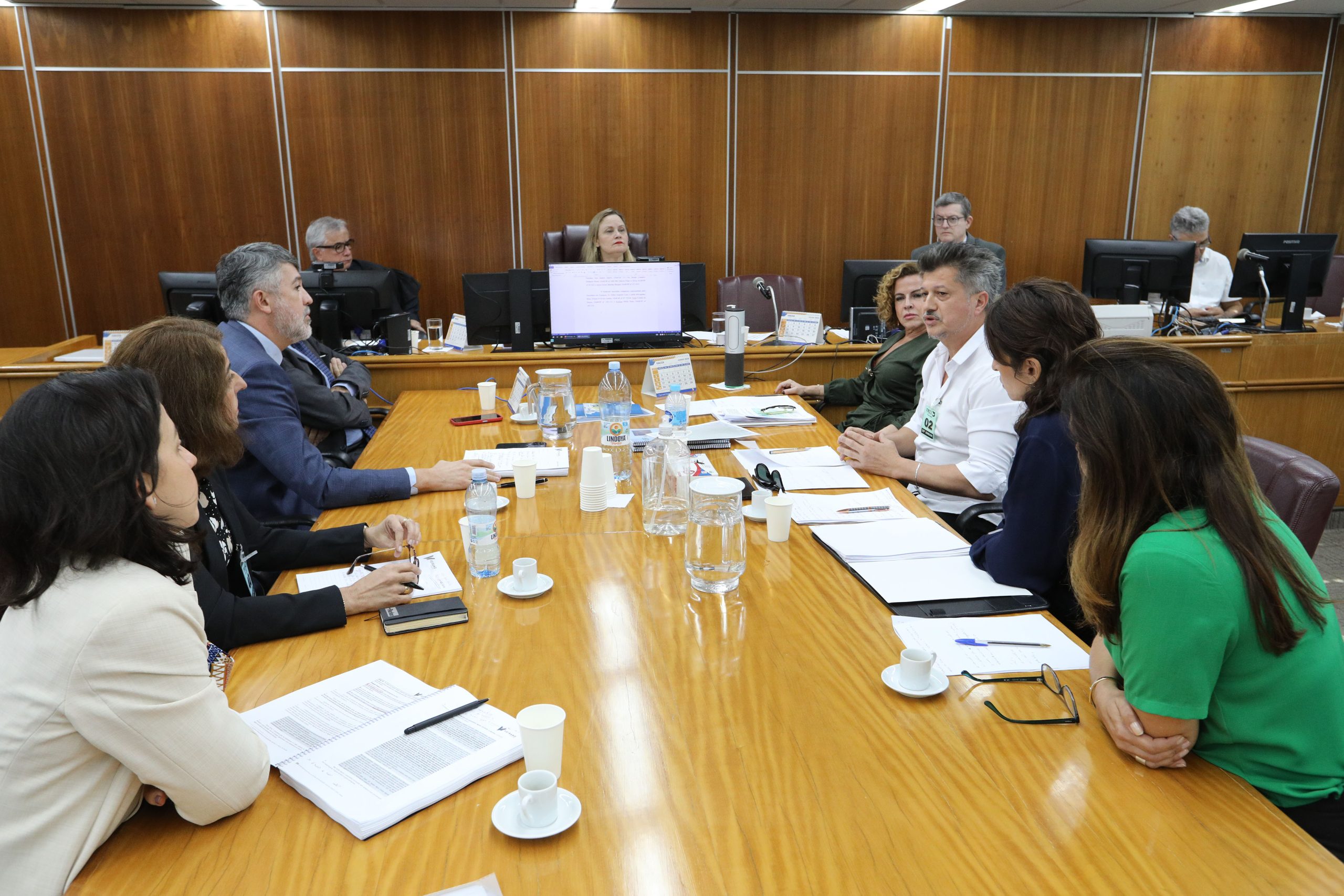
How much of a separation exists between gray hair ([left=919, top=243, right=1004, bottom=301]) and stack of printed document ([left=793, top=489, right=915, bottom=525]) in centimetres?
75

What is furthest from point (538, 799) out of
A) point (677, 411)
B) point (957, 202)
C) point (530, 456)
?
point (957, 202)

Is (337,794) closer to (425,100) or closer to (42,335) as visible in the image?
(425,100)

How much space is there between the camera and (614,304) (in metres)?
4.11

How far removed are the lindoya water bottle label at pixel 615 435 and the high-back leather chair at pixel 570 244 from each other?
10.6 feet

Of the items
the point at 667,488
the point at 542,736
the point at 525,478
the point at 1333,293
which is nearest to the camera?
the point at 542,736

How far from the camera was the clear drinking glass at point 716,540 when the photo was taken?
1828mm

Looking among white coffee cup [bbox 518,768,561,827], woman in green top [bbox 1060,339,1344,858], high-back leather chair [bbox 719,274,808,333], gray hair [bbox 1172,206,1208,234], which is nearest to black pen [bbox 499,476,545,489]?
white coffee cup [bbox 518,768,561,827]

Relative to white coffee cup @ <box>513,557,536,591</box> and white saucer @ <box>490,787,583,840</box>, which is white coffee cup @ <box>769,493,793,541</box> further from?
white saucer @ <box>490,787,583,840</box>

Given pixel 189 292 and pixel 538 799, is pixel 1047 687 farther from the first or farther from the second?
pixel 189 292

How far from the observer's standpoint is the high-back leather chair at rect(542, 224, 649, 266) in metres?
5.70

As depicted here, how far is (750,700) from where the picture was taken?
140 cm

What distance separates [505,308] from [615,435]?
182cm

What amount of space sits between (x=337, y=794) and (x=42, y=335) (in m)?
6.44

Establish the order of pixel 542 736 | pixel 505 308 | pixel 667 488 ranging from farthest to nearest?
pixel 505 308 < pixel 667 488 < pixel 542 736
